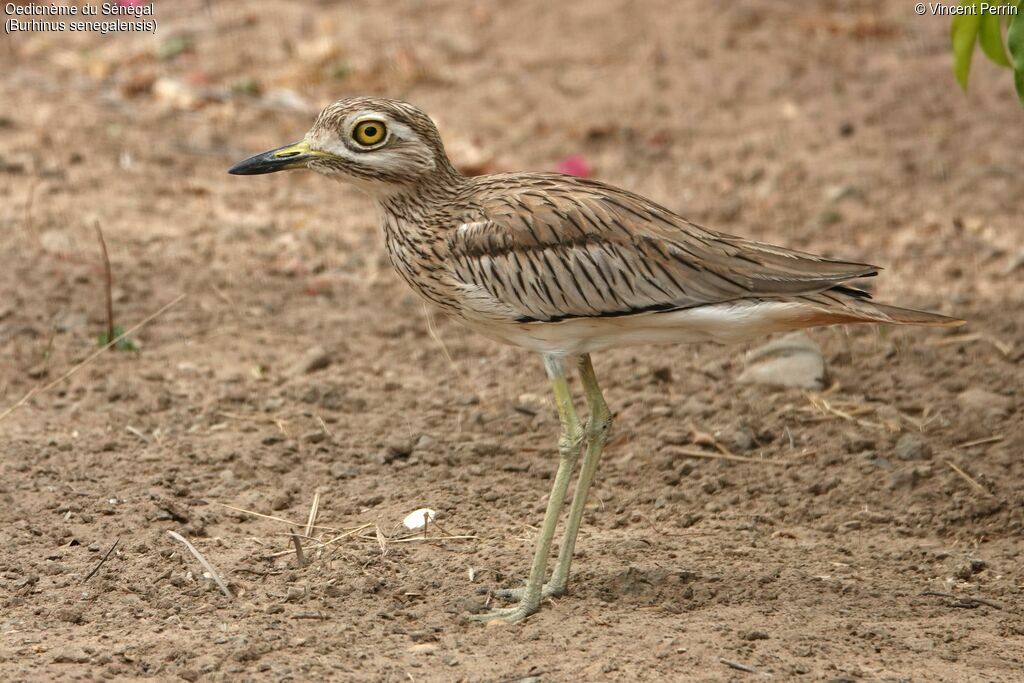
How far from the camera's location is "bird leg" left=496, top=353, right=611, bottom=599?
4.54 m

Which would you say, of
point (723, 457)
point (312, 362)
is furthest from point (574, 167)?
point (723, 457)

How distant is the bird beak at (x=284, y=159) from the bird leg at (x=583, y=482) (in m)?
1.14

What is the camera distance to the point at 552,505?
177 inches

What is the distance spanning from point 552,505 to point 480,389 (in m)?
1.66

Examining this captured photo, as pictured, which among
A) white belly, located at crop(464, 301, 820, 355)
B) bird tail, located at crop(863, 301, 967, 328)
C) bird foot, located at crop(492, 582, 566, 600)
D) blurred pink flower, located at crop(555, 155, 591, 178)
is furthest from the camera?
blurred pink flower, located at crop(555, 155, 591, 178)

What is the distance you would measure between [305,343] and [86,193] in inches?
81.3

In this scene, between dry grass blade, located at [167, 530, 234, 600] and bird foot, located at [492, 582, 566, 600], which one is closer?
dry grass blade, located at [167, 530, 234, 600]

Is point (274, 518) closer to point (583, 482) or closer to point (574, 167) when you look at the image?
point (583, 482)

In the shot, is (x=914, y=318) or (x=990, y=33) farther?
(x=990, y=33)

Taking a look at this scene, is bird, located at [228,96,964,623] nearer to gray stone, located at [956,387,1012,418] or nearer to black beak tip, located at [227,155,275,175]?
black beak tip, located at [227,155,275,175]

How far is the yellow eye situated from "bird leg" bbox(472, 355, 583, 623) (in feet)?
3.05

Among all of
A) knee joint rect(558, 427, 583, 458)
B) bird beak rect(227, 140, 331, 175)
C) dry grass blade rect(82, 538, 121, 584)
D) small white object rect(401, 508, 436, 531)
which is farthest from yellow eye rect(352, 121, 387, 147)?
dry grass blade rect(82, 538, 121, 584)

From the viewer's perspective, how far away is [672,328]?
14.6 feet

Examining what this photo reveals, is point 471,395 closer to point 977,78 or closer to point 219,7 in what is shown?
point 977,78
